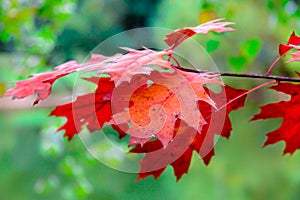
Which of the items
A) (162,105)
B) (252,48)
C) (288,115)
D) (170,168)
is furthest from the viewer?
(170,168)

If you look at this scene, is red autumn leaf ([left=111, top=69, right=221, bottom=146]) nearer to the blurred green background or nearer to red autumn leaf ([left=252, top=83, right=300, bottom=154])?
red autumn leaf ([left=252, top=83, right=300, bottom=154])

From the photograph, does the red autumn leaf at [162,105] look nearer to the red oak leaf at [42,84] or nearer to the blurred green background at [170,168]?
the red oak leaf at [42,84]

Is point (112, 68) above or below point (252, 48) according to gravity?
above

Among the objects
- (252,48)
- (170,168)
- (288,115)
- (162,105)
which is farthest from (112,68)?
(170,168)

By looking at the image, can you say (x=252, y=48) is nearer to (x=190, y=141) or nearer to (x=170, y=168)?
(x=190, y=141)

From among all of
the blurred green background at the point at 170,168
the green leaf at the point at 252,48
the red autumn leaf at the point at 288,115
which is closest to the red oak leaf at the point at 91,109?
the red autumn leaf at the point at 288,115

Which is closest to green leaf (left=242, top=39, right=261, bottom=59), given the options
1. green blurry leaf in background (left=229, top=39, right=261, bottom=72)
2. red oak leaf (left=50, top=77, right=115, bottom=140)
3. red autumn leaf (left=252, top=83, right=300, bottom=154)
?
green blurry leaf in background (left=229, top=39, right=261, bottom=72)

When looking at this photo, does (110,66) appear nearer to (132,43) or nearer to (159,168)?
(159,168)

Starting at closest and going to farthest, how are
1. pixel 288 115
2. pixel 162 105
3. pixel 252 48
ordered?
pixel 162 105
pixel 288 115
pixel 252 48
